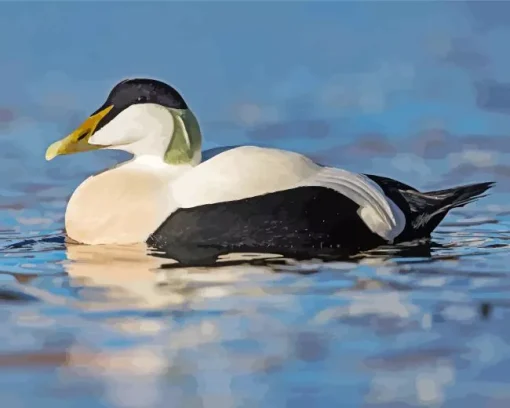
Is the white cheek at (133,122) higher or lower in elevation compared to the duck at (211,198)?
higher

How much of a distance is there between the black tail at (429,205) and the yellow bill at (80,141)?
1567 millimetres

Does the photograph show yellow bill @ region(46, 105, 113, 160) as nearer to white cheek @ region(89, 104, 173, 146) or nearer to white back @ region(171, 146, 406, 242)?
white cheek @ region(89, 104, 173, 146)

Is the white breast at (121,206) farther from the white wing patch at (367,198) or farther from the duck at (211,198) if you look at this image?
the white wing patch at (367,198)

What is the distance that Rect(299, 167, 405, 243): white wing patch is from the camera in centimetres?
708

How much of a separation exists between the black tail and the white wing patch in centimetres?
11

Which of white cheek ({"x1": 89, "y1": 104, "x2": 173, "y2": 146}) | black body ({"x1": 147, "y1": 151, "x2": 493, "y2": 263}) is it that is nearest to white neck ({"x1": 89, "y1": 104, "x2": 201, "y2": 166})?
white cheek ({"x1": 89, "y1": 104, "x2": 173, "y2": 146})

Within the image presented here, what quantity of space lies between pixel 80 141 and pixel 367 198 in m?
1.44

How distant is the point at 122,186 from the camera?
7.14m

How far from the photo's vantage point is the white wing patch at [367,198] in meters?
7.08

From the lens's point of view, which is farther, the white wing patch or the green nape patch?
the green nape patch

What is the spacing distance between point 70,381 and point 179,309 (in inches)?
40.8

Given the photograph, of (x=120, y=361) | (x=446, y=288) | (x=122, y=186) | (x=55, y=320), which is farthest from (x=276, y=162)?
(x=120, y=361)

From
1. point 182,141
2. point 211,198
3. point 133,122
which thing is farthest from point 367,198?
point 133,122

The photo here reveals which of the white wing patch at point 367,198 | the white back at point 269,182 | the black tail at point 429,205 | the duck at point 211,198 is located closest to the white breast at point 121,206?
the duck at point 211,198
